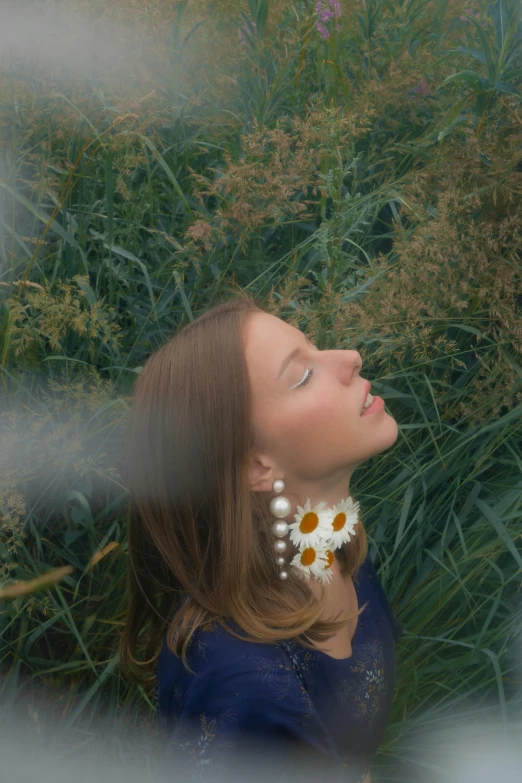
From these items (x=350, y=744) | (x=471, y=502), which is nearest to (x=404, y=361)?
(x=471, y=502)

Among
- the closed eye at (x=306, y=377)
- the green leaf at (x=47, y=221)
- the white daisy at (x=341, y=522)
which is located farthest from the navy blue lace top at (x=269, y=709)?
the green leaf at (x=47, y=221)

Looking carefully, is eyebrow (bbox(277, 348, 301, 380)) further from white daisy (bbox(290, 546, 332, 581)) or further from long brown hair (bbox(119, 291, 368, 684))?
white daisy (bbox(290, 546, 332, 581))

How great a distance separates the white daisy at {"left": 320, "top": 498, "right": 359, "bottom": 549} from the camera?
680 mm

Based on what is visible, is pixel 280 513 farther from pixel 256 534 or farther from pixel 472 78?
pixel 472 78

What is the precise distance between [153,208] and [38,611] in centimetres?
47

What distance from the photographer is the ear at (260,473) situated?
681 mm

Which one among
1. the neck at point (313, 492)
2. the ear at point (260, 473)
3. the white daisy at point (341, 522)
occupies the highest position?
the ear at point (260, 473)

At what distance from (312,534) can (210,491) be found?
10 cm

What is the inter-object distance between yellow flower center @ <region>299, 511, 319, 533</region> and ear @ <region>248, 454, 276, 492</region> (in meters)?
0.04

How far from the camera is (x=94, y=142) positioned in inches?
31.8

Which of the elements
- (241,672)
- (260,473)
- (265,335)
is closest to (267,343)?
(265,335)

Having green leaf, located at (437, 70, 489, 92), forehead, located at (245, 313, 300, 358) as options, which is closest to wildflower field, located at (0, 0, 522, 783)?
green leaf, located at (437, 70, 489, 92)

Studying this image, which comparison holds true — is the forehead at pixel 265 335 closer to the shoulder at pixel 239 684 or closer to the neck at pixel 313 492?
the neck at pixel 313 492

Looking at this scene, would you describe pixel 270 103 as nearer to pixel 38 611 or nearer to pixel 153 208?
pixel 153 208
